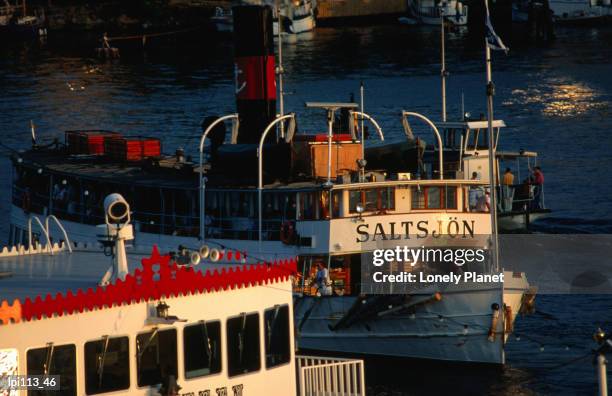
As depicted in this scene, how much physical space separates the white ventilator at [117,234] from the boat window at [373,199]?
18.9m

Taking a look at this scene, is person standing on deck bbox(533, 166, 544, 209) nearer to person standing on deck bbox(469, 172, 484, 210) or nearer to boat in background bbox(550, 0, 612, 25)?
person standing on deck bbox(469, 172, 484, 210)

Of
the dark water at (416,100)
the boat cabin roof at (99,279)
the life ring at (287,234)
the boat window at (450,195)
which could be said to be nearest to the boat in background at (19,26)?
the dark water at (416,100)

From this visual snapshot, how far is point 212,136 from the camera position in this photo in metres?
44.9

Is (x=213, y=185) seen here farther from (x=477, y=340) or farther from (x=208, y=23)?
(x=208, y=23)

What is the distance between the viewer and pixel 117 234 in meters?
19.1

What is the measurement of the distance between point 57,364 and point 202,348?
6.83 feet

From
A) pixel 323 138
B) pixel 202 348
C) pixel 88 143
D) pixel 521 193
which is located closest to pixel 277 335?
pixel 202 348

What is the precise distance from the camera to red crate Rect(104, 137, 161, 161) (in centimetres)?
4466

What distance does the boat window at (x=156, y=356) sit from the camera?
18.7 metres

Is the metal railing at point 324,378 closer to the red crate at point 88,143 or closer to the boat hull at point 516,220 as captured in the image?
the red crate at point 88,143

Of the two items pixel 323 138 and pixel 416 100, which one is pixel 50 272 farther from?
pixel 416 100

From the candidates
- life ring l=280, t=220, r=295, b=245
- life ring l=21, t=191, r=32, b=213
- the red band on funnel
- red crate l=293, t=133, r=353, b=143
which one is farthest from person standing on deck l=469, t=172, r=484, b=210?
life ring l=21, t=191, r=32, b=213

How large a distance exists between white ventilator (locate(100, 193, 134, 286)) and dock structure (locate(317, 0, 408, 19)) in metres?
131

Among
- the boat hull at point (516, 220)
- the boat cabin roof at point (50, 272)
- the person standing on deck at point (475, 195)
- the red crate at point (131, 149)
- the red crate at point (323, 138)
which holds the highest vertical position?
the boat cabin roof at point (50, 272)
